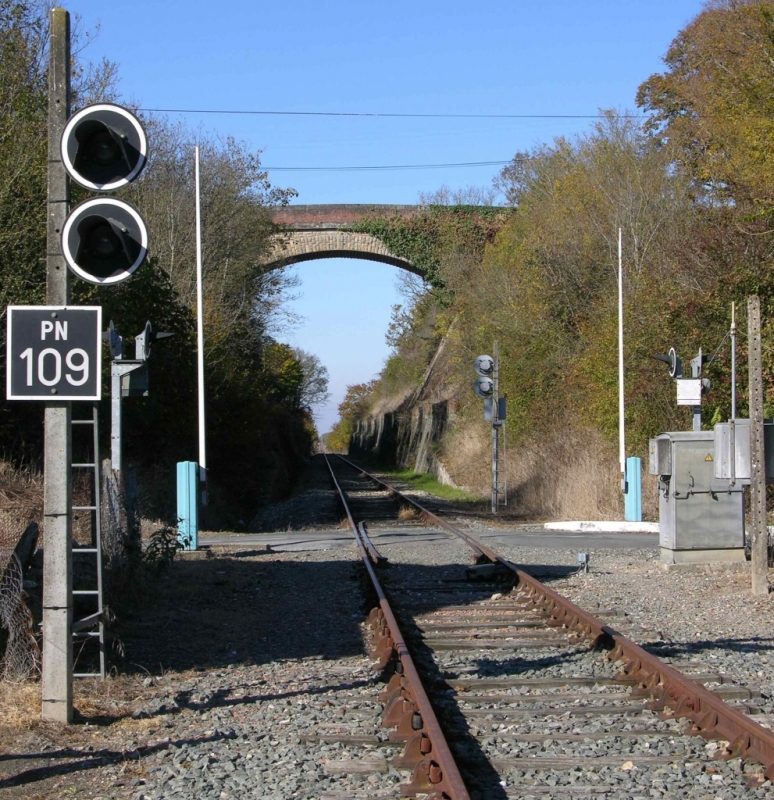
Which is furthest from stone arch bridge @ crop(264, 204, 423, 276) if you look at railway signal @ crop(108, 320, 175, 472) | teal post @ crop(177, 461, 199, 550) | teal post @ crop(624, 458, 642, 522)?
railway signal @ crop(108, 320, 175, 472)

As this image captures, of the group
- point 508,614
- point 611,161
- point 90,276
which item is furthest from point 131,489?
point 611,161

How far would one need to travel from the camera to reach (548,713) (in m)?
6.03

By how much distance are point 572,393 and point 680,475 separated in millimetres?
19522

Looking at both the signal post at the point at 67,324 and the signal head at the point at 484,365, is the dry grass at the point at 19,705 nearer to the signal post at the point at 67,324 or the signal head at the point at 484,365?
the signal post at the point at 67,324

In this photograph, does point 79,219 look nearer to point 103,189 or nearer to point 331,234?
point 103,189

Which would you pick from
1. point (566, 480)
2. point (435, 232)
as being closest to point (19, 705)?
point (566, 480)

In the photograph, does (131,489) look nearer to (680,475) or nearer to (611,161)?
(680,475)

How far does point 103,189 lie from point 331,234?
141ft

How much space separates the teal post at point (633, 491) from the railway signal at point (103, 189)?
51.3ft

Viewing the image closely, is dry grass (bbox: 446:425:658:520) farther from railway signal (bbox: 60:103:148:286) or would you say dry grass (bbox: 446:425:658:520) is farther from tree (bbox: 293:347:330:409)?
tree (bbox: 293:347:330:409)

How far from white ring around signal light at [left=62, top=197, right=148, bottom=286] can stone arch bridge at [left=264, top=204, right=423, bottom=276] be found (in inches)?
1577

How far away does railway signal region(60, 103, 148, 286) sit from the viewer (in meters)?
6.12

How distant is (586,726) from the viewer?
5.79 m

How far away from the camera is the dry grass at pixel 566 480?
924 inches
